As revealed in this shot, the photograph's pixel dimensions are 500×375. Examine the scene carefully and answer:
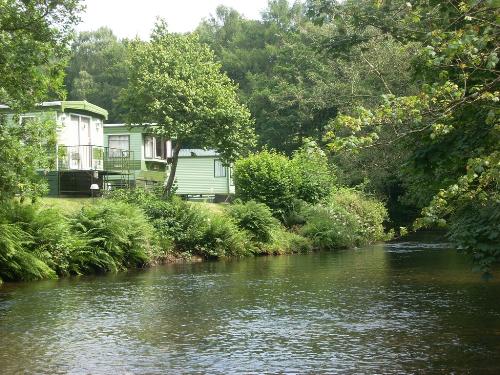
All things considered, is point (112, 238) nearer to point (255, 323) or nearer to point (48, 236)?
point (48, 236)

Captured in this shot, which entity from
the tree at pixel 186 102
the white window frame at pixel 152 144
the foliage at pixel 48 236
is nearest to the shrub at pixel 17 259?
the foliage at pixel 48 236

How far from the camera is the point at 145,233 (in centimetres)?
2580

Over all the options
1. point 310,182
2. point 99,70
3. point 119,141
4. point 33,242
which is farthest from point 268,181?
point 99,70

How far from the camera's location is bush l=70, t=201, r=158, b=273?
78.1 feet

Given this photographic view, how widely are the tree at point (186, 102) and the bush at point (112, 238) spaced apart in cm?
954

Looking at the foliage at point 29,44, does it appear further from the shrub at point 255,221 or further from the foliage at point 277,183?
the foliage at point 277,183

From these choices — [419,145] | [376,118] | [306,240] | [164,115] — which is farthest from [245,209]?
[376,118]

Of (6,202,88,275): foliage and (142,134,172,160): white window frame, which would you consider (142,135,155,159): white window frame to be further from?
(6,202,88,275): foliage

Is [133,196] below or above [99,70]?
below

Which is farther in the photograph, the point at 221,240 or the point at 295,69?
the point at 295,69

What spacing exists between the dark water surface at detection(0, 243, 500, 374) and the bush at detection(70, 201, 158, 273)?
1.28 metres

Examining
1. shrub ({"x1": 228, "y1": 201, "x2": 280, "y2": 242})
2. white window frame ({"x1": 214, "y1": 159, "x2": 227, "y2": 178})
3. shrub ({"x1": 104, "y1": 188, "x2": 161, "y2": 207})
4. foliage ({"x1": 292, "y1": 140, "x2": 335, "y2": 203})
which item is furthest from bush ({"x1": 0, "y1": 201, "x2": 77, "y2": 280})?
white window frame ({"x1": 214, "y1": 159, "x2": 227, "y2": 178})

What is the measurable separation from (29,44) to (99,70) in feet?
242

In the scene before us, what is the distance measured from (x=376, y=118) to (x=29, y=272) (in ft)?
51.2
